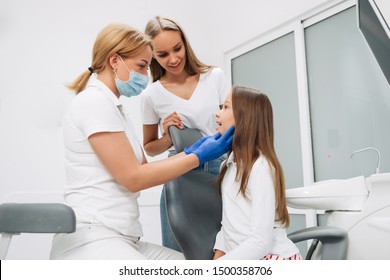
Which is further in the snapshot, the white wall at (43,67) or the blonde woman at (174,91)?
the white wall at (43,67)

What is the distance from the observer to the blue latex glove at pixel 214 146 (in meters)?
1.14

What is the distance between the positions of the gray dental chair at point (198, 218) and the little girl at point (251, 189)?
4 cm

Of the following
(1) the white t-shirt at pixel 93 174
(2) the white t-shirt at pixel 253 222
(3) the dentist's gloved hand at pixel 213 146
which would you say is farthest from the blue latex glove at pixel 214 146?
(1) the white t-shirt at pixel 93 174

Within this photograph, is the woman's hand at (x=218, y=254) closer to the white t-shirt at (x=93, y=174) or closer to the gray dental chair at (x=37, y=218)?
the white t-shirt at (x=93, y=174)

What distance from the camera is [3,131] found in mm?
2463

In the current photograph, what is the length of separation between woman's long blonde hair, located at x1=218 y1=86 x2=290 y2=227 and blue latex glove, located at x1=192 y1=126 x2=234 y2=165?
0.03 meters

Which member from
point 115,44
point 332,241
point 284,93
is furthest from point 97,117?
point 284,93

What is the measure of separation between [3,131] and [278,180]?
1999 mm

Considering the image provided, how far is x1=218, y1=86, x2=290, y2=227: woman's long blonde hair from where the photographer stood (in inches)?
46.0

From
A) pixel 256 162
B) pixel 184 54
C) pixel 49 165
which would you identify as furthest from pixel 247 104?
pixel 49 165

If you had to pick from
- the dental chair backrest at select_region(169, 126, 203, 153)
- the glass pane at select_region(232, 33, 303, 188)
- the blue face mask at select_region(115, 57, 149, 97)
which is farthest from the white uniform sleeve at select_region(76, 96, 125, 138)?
the glass pane at select_region(232, 33, 303, 188)

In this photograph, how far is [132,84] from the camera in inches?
49.9
